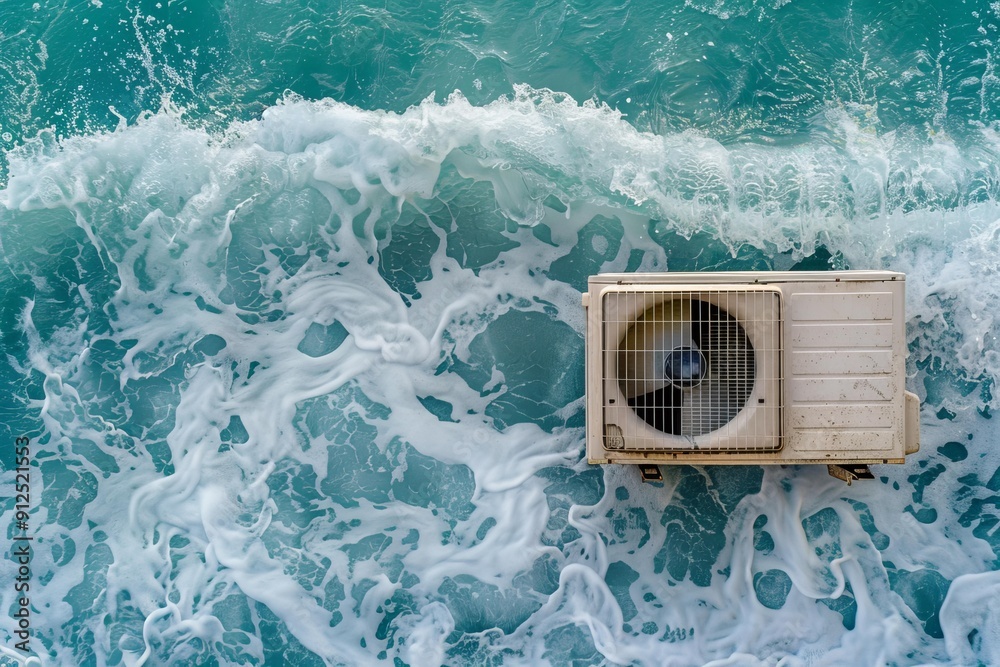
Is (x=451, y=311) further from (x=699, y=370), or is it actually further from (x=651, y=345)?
(x=699, y=370)

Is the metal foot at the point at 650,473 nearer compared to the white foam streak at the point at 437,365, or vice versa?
the metal foot at the point at 650,473

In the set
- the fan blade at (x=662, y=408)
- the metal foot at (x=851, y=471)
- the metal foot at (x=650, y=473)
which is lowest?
the metal foot at (x=650, y=473)

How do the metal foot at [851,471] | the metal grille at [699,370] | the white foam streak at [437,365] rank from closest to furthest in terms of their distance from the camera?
1. the metal grille at [699,370]
2. the metal foot at [851,471]
3. the white foam streak at [437,365]

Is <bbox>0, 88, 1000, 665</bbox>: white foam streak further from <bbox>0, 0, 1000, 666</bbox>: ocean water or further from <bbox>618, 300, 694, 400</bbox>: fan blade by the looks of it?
<bbox>618, 300, 694, 400</bbox>: fan blade

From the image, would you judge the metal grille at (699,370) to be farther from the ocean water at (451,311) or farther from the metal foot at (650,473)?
the ocean water at (451,311)

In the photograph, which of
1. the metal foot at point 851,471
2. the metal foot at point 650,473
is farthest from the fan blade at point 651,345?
the metal foot at point 851,471

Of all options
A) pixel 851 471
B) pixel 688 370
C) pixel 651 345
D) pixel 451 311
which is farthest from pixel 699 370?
pixel 451 311

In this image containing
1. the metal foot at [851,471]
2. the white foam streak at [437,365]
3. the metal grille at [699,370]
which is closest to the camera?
the metal grille at [699,370]
